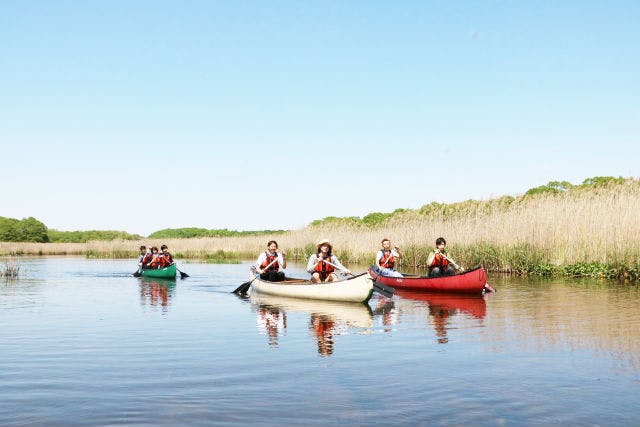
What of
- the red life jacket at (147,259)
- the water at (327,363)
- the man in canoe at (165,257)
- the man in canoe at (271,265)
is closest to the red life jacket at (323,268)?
the water at (327,363)

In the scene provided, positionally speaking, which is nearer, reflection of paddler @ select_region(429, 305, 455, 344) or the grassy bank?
reflection of paddler @ select_region(429, 305, 455, 344)

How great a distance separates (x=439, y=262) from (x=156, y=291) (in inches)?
329

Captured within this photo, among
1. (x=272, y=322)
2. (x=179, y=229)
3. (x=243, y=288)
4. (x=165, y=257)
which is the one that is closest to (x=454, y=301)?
(x=272, y=322)

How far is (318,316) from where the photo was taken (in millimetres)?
12820

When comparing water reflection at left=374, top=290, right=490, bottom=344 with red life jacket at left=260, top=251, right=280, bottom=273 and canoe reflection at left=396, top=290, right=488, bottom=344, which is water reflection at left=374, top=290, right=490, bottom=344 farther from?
red life jacket at left=260, top=251, right=280, bottom=273

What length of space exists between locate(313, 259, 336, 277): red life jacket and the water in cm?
132

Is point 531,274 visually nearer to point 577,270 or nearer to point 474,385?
point 577,270

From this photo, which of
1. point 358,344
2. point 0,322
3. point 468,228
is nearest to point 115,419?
point 358,344

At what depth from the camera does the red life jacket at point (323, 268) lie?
16.2m

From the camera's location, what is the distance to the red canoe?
15953 mm

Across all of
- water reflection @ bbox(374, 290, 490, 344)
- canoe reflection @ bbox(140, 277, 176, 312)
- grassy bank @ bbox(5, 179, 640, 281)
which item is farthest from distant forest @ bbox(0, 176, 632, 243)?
water reflection @ bbox(374, 290, 490, 344)

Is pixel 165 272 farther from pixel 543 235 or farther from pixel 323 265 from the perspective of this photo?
pixel 543 235

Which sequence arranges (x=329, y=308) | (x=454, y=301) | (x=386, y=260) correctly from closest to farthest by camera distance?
1. (x=329, y=308)
2. (x=454, y=301)
3. (x=386, y=260)

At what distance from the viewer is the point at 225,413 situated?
5633 mm
